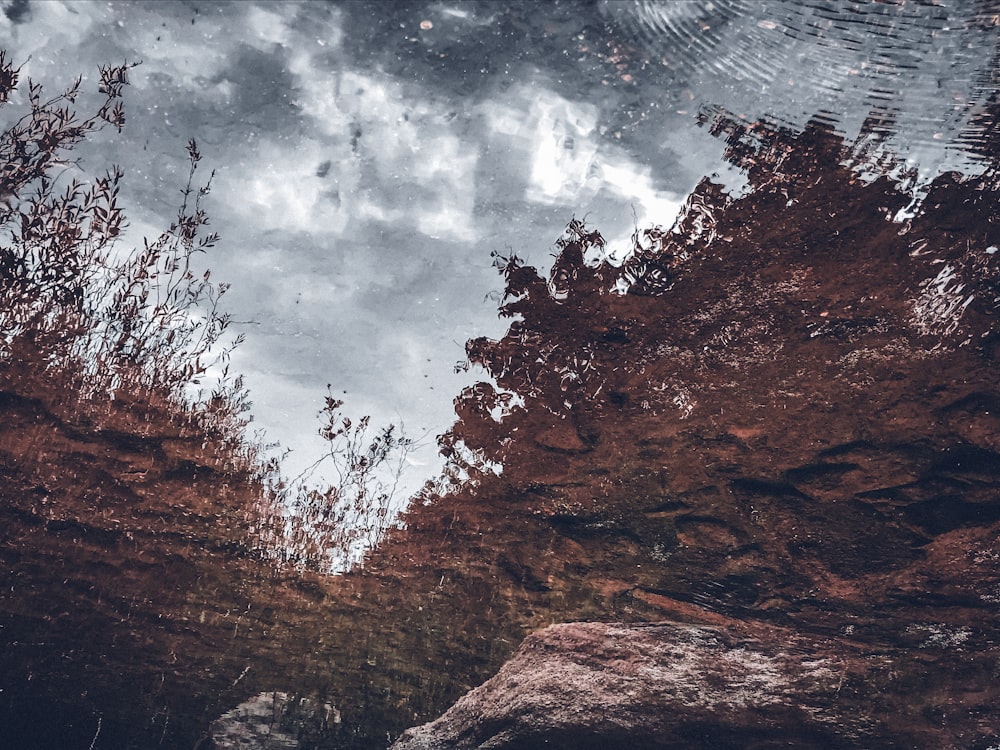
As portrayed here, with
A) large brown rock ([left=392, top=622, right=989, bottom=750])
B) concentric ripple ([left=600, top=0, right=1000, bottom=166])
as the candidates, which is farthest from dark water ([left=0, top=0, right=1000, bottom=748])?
large brown rock ([left=392, top=622, right=989, bottom=750])

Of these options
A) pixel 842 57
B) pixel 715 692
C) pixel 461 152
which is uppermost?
pixel 842 57

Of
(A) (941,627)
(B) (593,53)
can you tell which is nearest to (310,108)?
(B) (593,53)

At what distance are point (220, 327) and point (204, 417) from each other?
3.78 feet

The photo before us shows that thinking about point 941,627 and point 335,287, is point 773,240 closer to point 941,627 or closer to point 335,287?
point 335,287

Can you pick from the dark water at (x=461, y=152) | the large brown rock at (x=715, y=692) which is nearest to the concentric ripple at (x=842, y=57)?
the dark water at (x=461, y=152)

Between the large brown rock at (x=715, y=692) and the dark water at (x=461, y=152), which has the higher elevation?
the dark water at (x=461, y=152)

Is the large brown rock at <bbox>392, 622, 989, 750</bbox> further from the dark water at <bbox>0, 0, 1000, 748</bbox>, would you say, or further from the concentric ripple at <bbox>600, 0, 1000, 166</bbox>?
the concentric ripple at <bbox>600, 0, 1000, 166</bbox>

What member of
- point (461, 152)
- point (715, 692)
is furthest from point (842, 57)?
point (715, 692)

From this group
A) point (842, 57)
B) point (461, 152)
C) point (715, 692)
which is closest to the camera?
point (842, 57)

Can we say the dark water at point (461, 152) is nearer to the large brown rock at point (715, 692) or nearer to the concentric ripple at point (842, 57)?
the concentric ripple at point (842, 57)

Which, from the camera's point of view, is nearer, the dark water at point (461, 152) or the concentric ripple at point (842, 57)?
the concentric ripple at point (842, 57)

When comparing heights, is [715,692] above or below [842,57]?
below

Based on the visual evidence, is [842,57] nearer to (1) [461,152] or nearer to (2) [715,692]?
(1) [461,152]

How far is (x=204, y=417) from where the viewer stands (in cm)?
479
